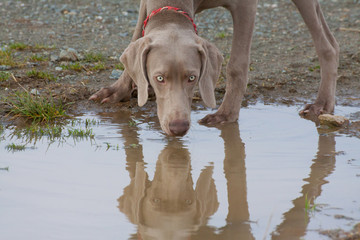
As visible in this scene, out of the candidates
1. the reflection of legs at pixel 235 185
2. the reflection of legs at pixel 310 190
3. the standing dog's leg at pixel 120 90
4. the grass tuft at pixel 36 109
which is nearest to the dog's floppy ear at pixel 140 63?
the reflection of legs at pixel 235 185

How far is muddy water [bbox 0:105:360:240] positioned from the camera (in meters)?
3.10

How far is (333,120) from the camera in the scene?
5098 millimetres

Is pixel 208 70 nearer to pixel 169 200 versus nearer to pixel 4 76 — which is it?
pixel 169 200

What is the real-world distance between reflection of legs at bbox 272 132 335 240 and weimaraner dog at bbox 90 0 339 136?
0.86 metres

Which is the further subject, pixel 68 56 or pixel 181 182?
pixel 68 56

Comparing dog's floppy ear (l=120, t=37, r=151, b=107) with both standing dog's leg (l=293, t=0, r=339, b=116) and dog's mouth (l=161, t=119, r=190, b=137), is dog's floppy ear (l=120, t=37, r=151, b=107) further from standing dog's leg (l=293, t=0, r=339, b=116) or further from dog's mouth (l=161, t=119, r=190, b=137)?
standing dog's leg (l=293, t=0, r=339, b=116)

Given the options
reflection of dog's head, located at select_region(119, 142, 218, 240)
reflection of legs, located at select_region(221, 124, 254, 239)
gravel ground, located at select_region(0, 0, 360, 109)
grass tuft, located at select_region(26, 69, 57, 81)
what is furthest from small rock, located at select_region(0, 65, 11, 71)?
reflection of dog's head, located at select_region(119, 142, 218, 240)

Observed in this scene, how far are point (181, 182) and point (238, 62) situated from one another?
5.82 feet

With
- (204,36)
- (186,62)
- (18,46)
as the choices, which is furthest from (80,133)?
(204,36)

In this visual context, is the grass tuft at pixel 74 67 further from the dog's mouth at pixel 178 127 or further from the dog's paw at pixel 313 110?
the dog's mouth at pixel 178 127

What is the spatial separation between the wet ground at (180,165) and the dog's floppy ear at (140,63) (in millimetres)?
363

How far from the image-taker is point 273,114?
17.9 ft

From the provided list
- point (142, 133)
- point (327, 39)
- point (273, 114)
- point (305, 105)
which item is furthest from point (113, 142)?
point (327, 39)

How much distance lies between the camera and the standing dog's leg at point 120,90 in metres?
5.71
